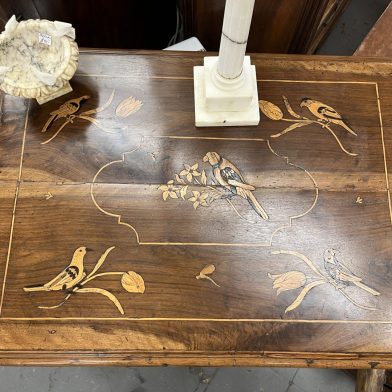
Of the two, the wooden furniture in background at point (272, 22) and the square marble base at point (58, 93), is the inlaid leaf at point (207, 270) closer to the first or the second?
the square marble base at point (58, 93)

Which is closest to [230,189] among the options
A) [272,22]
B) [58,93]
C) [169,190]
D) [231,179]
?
[231,179]

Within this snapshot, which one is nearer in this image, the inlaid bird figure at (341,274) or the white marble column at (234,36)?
the white marble column at (234,36)

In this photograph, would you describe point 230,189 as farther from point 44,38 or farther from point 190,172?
point 44,38

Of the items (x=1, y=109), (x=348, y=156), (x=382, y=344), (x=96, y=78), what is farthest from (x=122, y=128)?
(x=382, y=344)

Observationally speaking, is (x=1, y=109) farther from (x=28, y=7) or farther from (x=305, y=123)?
(x=305, y=123)

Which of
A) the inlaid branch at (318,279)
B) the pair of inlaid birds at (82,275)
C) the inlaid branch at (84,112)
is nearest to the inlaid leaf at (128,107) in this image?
the inlaid branch at (84,112)

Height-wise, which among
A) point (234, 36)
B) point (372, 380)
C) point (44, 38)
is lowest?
point (372, 380)

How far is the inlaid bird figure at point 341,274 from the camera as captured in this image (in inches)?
39.8

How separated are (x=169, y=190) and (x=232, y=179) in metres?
0.15

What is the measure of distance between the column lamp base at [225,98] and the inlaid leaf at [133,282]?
15.5 inches

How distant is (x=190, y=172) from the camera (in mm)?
1078

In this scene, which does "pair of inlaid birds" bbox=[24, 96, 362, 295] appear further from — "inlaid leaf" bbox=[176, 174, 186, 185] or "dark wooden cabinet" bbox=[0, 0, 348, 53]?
"dark wooden cabinet" bbox=[0, 0, 348, 53]

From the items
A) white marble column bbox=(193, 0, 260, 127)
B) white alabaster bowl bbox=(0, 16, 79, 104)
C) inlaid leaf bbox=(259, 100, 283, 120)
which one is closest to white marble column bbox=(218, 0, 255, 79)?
white marble column bbox=(193, 0, 260, 127)

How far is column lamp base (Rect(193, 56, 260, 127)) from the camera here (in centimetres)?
107
